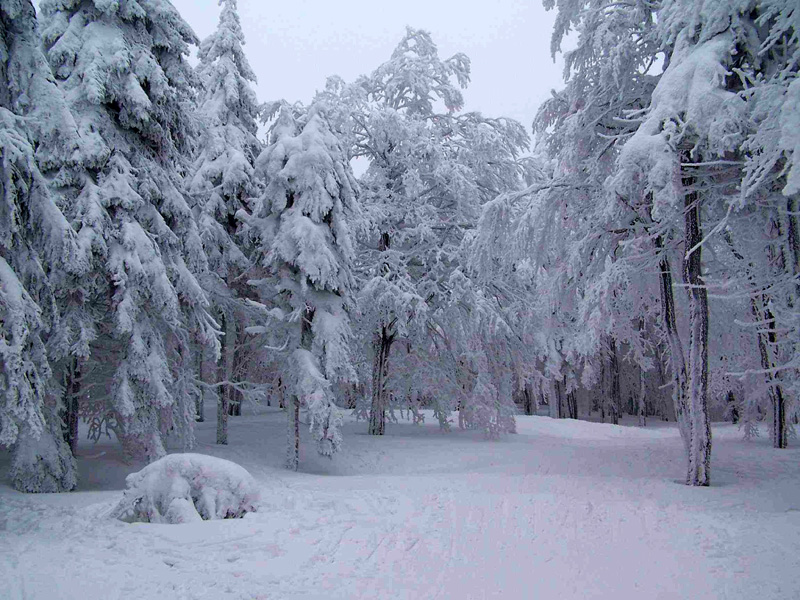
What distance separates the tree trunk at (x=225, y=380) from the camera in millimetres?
15266

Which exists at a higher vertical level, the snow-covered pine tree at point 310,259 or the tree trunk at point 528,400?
the snow-covered pine tree at point 310,259

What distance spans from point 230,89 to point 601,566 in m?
15.1

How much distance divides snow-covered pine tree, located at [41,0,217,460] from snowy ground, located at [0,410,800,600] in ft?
6.83

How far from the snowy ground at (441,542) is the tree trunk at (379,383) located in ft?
21.1

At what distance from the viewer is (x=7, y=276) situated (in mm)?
6793

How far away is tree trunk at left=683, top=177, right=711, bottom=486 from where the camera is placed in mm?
9656

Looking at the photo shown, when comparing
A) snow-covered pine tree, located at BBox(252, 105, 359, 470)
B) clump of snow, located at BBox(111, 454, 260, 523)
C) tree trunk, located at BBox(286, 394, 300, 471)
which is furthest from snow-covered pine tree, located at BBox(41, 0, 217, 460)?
clump of snow, located at BBox(111, 454, 260, 523)

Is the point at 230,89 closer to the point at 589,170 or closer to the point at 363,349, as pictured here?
the point at 363,349

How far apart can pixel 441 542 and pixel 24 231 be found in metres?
6.35

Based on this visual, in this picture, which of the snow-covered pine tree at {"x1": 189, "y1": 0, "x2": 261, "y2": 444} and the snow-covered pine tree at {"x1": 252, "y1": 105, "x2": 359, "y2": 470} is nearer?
the snow-covered pine tree at {"x1": 252, "y1": 105, "x2": 359, "y2": 470}

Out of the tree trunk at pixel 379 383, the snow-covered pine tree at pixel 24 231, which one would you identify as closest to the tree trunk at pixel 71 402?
the snow-covered pine tree at pixel 24 231

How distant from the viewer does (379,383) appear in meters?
17.6

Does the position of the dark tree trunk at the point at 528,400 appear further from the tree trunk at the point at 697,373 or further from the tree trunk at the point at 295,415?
the tree trunk at the point at 697,373

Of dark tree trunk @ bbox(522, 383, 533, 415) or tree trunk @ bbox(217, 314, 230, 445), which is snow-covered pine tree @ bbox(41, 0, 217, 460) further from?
dark tree trunk @ bbox(522, 383, 533, 415)
